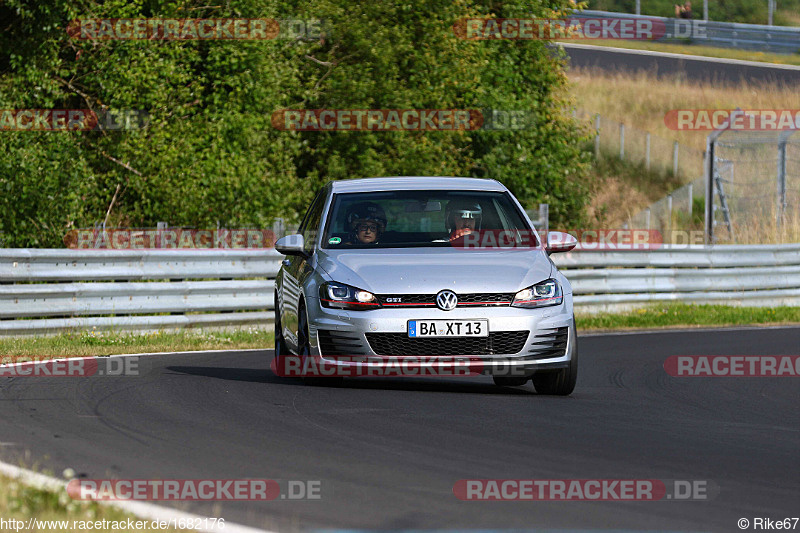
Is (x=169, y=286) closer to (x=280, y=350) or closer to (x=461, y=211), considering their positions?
(x=280, y=350)

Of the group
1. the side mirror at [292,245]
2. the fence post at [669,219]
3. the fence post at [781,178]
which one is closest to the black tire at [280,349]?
the side mirror at [292,245]

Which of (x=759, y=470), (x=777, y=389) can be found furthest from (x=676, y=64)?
(x=759, y=470)

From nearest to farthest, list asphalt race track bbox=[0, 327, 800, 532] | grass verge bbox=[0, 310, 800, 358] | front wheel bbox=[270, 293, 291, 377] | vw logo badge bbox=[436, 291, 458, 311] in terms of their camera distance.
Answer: asphalt race track bbox=[0, 327, 800, 532], vw logo badge bbox=[436, 291, 458, 311], front wheel bbox=[270, 293, 291, 377], grass verge bbox=[0, 310, 800, 358]

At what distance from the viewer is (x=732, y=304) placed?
22359mm

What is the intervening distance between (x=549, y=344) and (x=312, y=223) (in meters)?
2.80

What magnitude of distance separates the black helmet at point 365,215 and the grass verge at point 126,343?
13.1 feet

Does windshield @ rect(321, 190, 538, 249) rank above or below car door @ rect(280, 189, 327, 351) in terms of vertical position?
above

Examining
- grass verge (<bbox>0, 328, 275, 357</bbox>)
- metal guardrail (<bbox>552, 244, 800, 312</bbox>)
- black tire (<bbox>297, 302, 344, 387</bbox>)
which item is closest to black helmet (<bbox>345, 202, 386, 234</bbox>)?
black tire (<bbox>297, 302, 344, 387</bbox>)

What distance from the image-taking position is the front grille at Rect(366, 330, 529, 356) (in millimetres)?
9477

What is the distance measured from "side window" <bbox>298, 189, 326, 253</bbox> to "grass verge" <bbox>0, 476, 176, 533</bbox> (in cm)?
529

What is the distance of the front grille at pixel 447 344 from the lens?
31.1ft

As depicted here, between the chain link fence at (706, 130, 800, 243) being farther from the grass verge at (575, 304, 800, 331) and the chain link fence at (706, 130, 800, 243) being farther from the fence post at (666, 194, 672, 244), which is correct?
the grass verge at (575, 304, 800, 331)

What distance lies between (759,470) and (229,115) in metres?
18.1

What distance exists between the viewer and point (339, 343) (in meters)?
9.68
